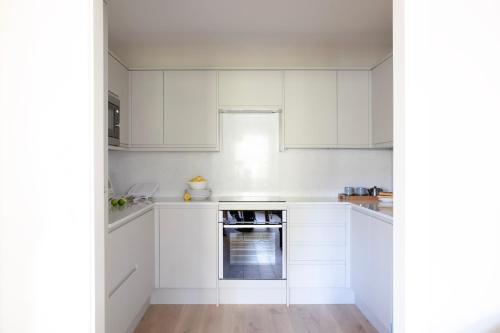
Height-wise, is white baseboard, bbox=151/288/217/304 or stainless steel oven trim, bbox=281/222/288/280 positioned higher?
stainless steel oven trim, bbox=281/222/288/280

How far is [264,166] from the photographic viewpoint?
11.3ft

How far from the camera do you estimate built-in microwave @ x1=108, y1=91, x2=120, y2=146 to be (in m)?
2.63

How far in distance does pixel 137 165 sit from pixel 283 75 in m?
1.75

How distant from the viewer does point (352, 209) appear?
9.43 feet

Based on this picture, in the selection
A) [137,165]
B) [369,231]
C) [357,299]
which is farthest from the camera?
[137,165]

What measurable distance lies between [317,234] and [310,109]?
1.19 meters

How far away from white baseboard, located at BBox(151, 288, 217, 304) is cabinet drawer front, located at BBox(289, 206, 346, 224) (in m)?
1.01

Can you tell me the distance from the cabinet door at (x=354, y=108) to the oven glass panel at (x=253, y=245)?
3.46 ft

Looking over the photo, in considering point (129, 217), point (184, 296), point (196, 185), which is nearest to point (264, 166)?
point (196, 185)

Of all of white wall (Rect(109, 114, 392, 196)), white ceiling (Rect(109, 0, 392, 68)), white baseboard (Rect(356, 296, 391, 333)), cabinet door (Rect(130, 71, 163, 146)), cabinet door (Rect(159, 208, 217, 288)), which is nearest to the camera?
white baseboard (Rect(356, 296, 391, 333))

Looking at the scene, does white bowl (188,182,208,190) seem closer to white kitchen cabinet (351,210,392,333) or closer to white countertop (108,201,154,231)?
white countertop (108,201,154,231)

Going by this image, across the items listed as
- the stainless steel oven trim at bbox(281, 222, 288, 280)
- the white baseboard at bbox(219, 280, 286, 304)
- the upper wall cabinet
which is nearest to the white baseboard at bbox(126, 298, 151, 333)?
the white baseboard at bbox(219, 280, 286, 304)
